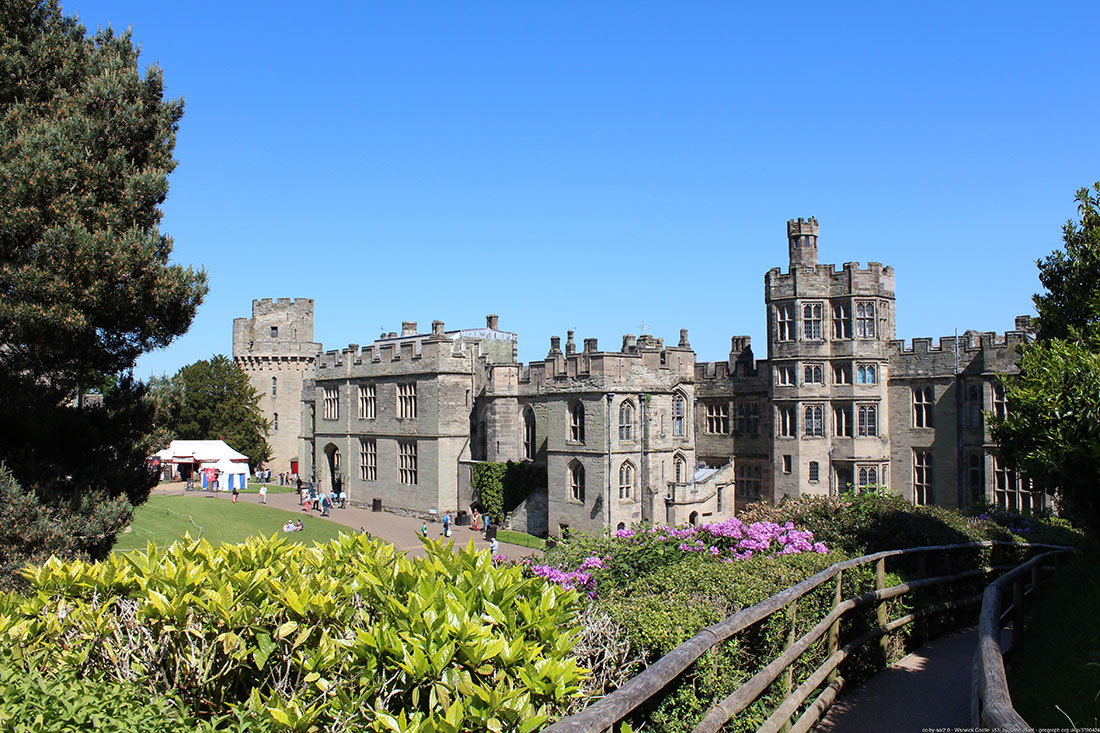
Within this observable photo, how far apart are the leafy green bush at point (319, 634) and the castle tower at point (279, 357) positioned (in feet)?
178

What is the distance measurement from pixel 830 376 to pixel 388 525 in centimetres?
2151

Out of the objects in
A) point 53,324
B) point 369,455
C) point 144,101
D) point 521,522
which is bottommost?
point 521,522

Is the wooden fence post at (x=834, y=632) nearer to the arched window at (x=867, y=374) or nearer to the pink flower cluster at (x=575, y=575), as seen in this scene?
the pink flower cluster at (x=575, y=575)

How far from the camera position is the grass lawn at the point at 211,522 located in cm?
2390

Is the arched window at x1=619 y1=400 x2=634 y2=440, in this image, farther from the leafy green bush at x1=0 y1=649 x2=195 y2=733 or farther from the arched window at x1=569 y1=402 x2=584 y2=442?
the leafy green bush at x1=0 y1=649 x2=195 y2=733

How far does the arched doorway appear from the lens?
46.3 meters

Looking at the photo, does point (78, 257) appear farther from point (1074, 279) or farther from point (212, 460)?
point (212, 460)

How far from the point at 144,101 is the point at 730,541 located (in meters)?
11.3

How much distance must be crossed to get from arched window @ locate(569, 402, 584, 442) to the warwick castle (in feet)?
0.28

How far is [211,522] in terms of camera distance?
1139 inches

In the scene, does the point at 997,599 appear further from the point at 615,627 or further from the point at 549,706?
the point at 549,706

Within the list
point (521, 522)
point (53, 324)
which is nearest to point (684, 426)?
point (521, 522)

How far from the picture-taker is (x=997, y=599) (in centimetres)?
694

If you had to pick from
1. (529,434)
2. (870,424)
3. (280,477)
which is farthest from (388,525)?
(280,477)
